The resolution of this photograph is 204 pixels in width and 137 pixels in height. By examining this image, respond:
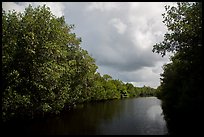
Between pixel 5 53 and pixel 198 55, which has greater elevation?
pixel 5 53

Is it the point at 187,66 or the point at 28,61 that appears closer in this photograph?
the point at 187,66

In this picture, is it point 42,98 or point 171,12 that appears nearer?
point 171,12

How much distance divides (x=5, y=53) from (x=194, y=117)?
21.5m

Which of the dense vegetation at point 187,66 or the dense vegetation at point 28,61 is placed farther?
the dense vegetation at point 28,61

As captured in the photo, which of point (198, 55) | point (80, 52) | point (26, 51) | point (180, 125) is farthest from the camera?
point (80, 52)

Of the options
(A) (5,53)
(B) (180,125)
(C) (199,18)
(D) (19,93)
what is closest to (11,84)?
(D) (19,93)

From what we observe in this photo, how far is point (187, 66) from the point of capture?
25906 mm

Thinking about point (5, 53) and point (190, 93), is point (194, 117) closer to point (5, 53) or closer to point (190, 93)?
point (190, 93)

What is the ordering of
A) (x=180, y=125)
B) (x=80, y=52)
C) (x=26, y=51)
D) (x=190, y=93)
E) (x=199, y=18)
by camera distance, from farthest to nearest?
(x=80, y=52)
(x=26, y=51)
(x=180, y=125)
(x=199, y=18)
(x=190, y=93)

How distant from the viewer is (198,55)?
2336 cm

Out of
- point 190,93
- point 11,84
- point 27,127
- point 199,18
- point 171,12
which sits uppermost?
point 171,12

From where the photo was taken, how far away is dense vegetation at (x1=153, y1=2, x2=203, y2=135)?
2170 cm

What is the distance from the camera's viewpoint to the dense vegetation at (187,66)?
21.7 meters

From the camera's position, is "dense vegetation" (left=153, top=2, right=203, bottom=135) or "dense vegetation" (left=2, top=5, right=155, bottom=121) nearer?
"dense vegetation" (left=153, top=2, right=203, bottom=135)
